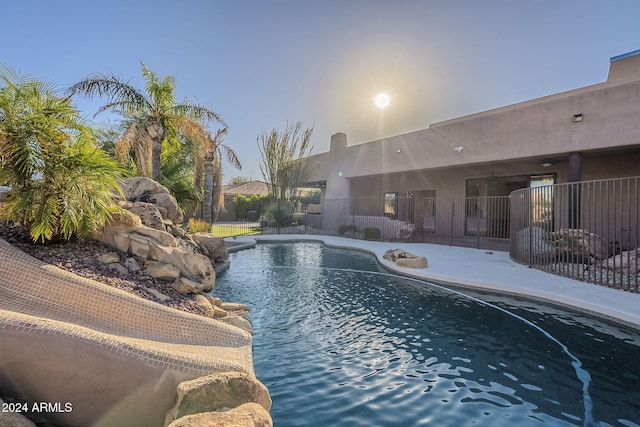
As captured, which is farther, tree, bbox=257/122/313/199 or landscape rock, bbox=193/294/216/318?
tree, bbox=257/122/313/199

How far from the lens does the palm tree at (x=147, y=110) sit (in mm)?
10719

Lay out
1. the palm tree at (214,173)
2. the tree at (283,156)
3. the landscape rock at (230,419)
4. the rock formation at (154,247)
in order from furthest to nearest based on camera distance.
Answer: the tree at (283,156) → the palm tree at (214,173) → the rock formation at (154,247) → the landscape rock at (230,419)

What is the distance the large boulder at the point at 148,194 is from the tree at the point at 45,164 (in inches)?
101

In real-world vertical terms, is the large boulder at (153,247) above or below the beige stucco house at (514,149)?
below

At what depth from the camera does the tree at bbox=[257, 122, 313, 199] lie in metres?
21.2

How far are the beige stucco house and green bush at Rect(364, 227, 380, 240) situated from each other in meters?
2.08

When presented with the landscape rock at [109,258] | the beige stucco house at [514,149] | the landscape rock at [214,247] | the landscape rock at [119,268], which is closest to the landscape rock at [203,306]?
the landscape rock at [119,268]

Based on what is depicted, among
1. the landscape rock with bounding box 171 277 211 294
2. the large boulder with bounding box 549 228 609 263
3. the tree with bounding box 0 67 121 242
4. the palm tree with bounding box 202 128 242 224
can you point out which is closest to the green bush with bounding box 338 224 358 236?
the palm tree with bounding box 202 128 242 224

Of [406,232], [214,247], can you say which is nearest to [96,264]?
[214,247]

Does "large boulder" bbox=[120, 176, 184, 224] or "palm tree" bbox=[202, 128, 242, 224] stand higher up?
"palm tree" bbox=[202, 128, 242, 224]

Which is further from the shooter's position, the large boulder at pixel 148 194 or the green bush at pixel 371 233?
the green bush at pixel 371 233

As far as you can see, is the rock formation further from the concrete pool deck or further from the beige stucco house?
the beige stucco house

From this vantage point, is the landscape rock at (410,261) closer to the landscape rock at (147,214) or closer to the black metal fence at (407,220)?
the black metal fence at (407,220)

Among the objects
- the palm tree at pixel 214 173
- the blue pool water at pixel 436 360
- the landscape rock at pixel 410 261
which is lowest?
the blue pool water at pixel 436 360
